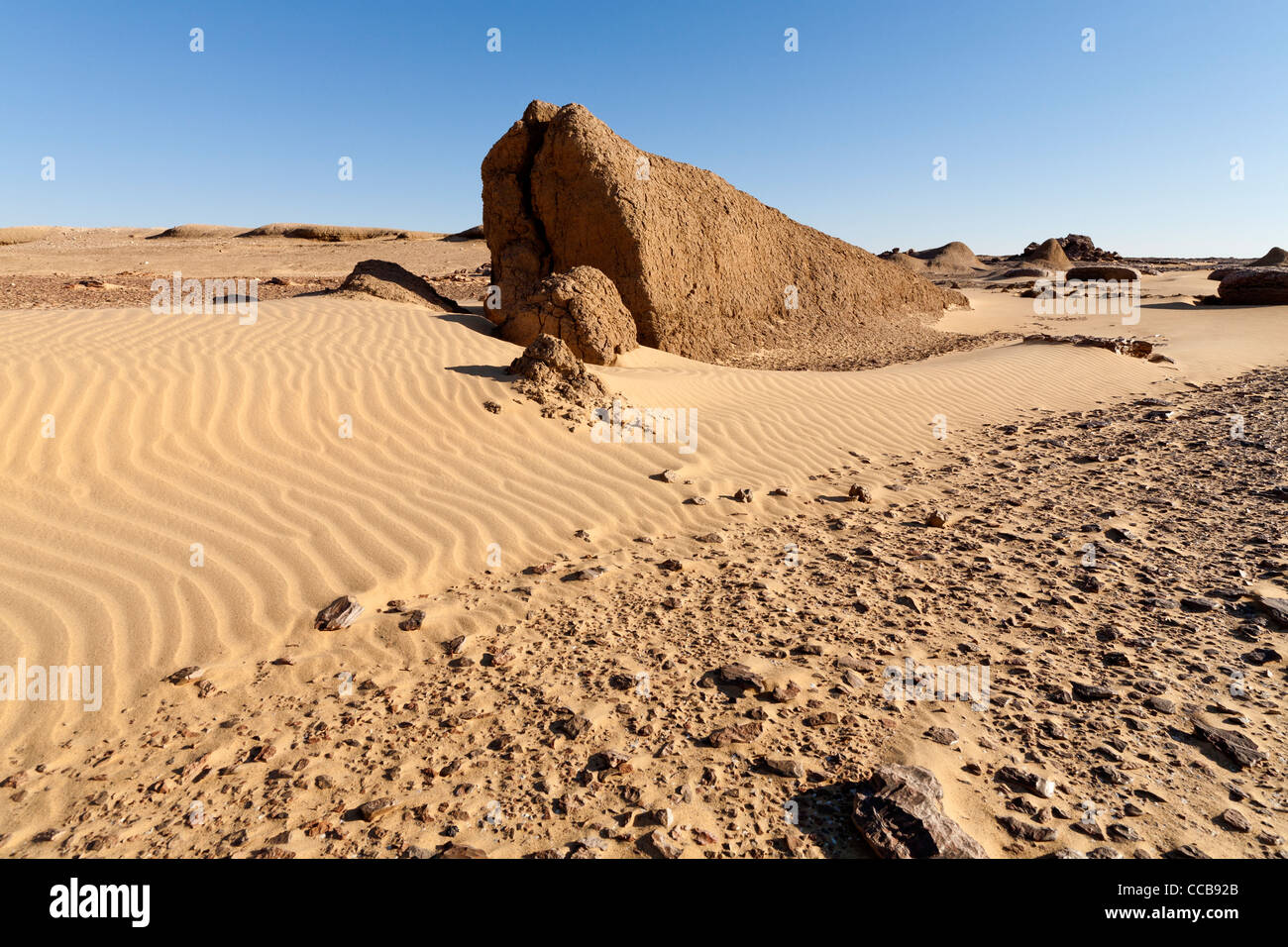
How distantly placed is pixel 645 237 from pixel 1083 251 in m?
42.3

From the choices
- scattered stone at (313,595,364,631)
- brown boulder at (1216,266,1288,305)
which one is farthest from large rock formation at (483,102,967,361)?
brown boulder at (1216,266,1288,305)

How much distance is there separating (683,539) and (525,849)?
257cm

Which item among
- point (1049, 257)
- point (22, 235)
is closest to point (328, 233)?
point (22, 235)

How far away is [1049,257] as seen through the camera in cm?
3622

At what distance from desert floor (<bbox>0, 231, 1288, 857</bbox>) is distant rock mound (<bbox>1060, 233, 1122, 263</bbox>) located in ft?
131

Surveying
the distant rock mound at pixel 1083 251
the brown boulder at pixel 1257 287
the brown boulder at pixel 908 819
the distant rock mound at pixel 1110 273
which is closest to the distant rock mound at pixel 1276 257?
the distant rock mound at pixel 1083 251

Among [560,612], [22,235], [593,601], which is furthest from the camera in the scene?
[22,235]

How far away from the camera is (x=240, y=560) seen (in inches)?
141

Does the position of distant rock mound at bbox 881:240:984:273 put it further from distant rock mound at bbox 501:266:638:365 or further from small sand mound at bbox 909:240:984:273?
distant rock mound at bbox 501:266:638:365

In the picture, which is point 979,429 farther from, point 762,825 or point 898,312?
point 898,312

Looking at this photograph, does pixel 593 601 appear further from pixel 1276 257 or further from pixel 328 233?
pixel 1276 257

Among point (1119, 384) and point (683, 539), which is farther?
point (1119, 384)
